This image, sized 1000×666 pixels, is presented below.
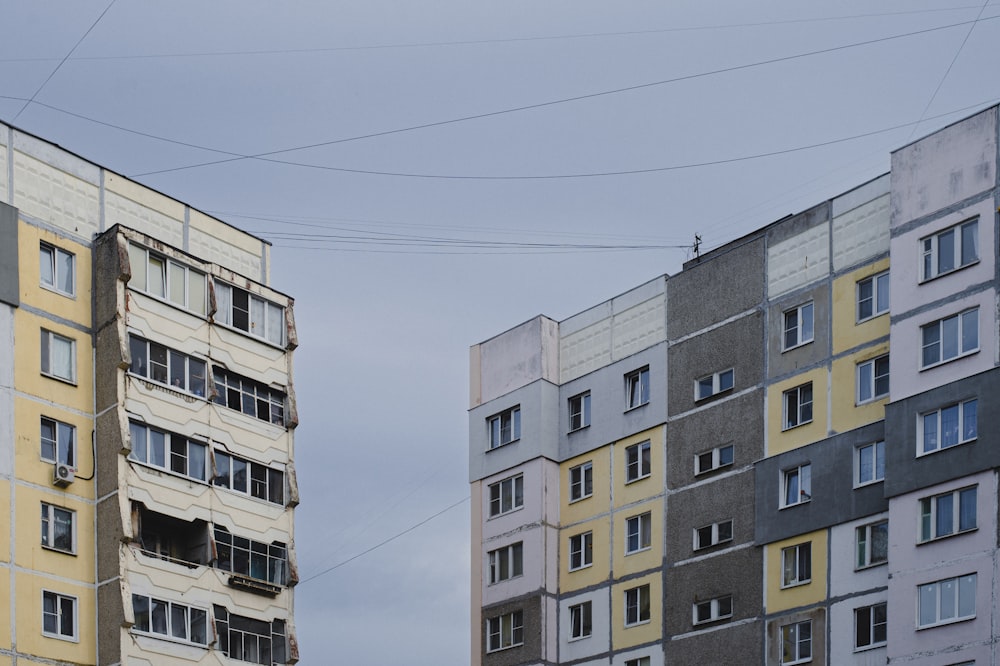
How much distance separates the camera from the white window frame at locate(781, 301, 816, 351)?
2714 inches

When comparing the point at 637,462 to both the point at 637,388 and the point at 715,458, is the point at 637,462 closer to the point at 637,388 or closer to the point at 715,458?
the point at 637,388

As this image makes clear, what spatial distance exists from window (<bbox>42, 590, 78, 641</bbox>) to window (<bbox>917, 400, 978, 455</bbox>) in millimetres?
27907

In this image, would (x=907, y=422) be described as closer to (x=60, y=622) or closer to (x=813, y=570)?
(x=813, y=570)

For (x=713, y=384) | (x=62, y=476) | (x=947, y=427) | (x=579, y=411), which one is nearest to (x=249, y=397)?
(x=62, y=476)

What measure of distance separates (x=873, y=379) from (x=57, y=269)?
2829 cm

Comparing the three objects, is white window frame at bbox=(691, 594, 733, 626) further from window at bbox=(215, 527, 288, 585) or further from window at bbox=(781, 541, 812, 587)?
window at bbox=(215, 527, 288, 585)

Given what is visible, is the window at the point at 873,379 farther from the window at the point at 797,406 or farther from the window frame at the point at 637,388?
the window frame at the point at 637,388

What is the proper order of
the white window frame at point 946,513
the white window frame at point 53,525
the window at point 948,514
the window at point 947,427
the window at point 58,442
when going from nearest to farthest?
the white window frame at point 53,525, the white window frame at point 946,513, the window at point 948,514, the window at point 947,427, the window at point 58,442

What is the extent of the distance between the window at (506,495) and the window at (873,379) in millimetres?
17844

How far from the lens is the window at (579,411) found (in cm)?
7844

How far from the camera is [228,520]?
65.5 meters

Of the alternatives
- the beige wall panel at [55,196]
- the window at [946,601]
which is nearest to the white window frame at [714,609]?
the window at [946,601]

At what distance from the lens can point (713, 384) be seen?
7281 centimetres

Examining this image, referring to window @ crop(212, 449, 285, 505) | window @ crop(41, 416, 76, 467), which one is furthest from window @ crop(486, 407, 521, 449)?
window @ crop(41, 416, 76, 467)
